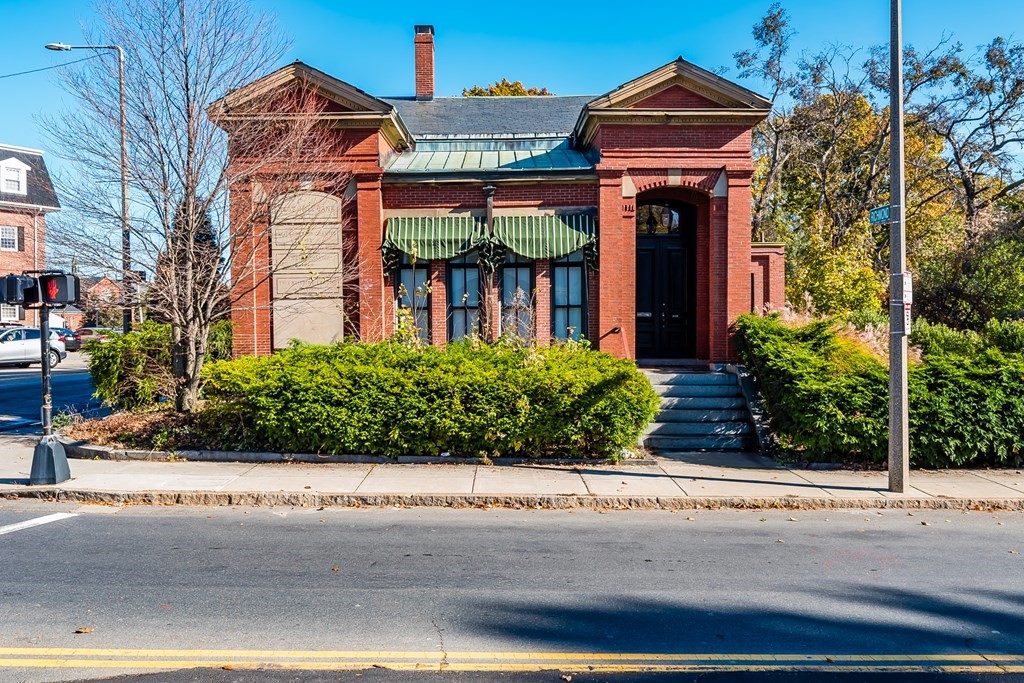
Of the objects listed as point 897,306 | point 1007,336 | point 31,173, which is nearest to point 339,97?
point 897,306

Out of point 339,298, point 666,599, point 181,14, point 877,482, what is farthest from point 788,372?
point 181,14

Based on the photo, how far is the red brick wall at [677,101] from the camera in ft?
50.9

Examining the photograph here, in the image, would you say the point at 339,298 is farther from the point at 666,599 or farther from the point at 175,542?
the point at 666,599

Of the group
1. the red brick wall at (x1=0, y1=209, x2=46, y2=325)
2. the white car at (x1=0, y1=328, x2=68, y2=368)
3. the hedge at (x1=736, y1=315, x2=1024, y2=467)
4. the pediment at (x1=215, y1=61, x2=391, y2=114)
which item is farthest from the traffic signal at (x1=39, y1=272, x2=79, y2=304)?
the red brick wall at (x1=0, y1=209, x2=46, y2=325)

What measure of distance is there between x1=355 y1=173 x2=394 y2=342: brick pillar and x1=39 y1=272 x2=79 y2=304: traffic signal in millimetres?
6415

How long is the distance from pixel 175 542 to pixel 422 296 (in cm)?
876

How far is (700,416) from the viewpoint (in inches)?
523

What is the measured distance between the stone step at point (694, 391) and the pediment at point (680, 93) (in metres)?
5.60

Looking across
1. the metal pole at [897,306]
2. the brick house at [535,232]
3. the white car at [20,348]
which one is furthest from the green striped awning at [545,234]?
the white car at [20,348]

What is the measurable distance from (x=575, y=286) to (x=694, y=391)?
11.4 ft

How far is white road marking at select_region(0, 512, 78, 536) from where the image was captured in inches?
311

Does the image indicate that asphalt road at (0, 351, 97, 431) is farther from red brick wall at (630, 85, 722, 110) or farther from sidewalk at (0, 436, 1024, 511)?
red brick wall at (630, 85, 722, 110)

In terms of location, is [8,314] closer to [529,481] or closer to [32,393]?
[32,393]

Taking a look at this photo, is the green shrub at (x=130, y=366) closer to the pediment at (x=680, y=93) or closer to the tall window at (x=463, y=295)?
the tall window at (x=463, y=295)
